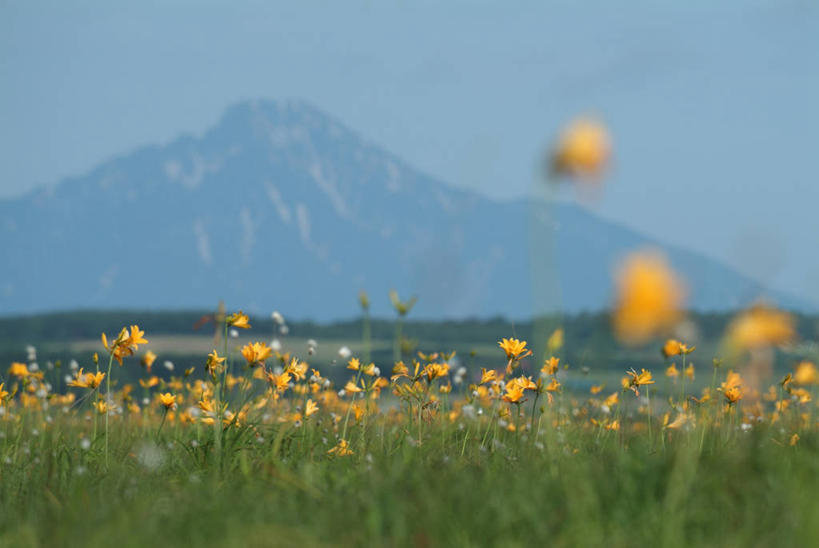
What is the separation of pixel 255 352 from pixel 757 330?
2.61 metres

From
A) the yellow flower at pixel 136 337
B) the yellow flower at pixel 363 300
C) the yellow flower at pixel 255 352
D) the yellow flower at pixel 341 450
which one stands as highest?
the yellow flower at pixel 363 300

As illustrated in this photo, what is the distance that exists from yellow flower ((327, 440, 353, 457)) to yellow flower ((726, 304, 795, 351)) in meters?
2.46

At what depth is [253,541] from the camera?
2.88 meters

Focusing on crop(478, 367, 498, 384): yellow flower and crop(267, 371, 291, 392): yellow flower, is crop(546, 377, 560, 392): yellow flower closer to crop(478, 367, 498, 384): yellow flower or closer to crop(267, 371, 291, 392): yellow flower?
crop(478, 367, 498, 384): yellow flower

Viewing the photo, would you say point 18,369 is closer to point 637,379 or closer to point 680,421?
point 637,379

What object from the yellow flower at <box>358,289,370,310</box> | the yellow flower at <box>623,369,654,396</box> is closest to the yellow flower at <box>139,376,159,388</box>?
the yellow flower at <box>358,289,370,310</box>

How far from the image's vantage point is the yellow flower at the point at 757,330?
2982mm

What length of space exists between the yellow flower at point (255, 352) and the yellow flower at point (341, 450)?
0.70 m

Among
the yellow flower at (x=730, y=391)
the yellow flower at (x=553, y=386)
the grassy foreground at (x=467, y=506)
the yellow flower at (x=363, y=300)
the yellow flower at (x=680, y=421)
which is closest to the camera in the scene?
the grassy foreground at (x=467, y=506)

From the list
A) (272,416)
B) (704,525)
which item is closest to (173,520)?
(704,525)

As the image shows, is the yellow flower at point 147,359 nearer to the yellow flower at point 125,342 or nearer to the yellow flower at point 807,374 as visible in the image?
the yellow flower at point 125,342

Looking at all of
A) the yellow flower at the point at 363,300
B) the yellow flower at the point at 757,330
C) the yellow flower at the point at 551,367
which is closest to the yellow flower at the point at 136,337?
the yellow flower at the point at 363,300

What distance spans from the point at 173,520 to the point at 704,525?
1.93 meters

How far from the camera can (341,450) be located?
493cm
